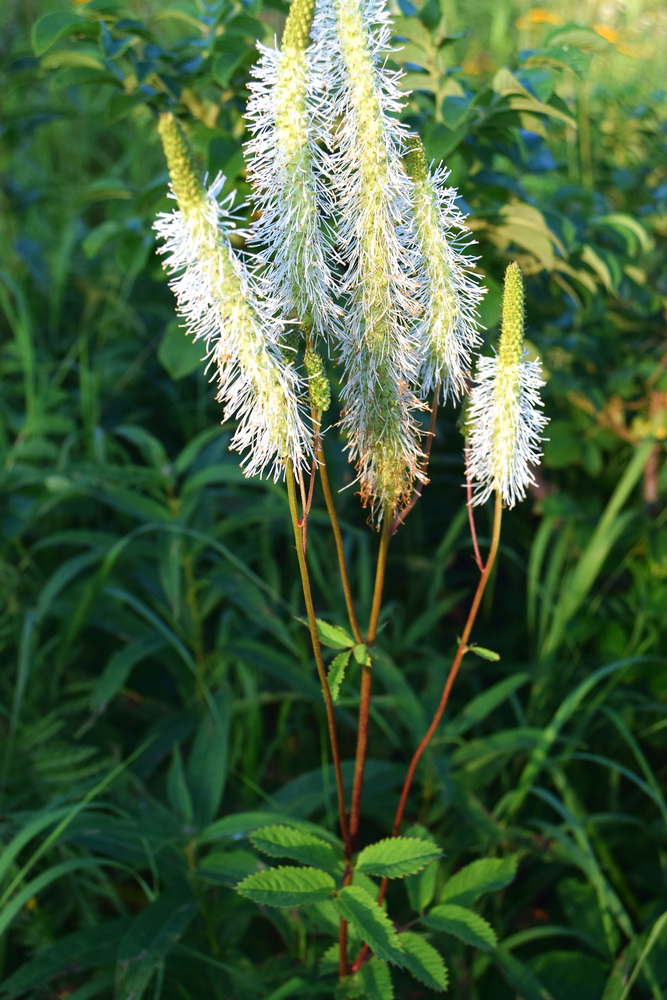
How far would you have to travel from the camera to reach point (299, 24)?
926 mm

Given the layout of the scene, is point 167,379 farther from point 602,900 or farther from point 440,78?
point 602,900

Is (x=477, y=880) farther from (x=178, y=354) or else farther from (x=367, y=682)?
(x=178, y=354)

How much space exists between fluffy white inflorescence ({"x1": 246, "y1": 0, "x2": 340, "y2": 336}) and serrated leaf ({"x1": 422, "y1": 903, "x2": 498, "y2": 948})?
2.85 feet

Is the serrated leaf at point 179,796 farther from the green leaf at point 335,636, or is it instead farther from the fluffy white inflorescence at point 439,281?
the fluffy white inflorescence at point 439,281

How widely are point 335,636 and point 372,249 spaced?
499 mm

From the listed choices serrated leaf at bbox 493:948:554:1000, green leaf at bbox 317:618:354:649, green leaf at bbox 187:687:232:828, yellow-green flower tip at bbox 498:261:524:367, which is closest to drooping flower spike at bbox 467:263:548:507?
yellow-green flower tip at bbox 498:261:524:367

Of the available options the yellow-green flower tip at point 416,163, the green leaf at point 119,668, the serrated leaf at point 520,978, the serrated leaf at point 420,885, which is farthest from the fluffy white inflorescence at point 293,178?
the serrated leaf at point 520,978

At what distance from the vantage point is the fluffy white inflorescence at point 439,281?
40.8 inches

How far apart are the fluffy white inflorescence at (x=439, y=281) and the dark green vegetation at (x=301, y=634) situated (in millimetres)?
368

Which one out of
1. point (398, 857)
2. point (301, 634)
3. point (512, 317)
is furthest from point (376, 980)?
point (301, 634)

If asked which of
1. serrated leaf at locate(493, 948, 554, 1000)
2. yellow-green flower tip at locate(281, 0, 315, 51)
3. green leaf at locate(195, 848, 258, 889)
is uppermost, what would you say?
yellow-green flower tip at locate(281, 0, 315, 51)

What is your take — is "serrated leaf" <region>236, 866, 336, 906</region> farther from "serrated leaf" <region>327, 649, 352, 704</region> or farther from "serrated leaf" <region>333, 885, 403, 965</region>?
"serrated leaf" <region>327, 649, 352, 704</region>

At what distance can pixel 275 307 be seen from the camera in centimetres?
97

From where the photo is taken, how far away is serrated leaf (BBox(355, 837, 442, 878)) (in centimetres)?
120
